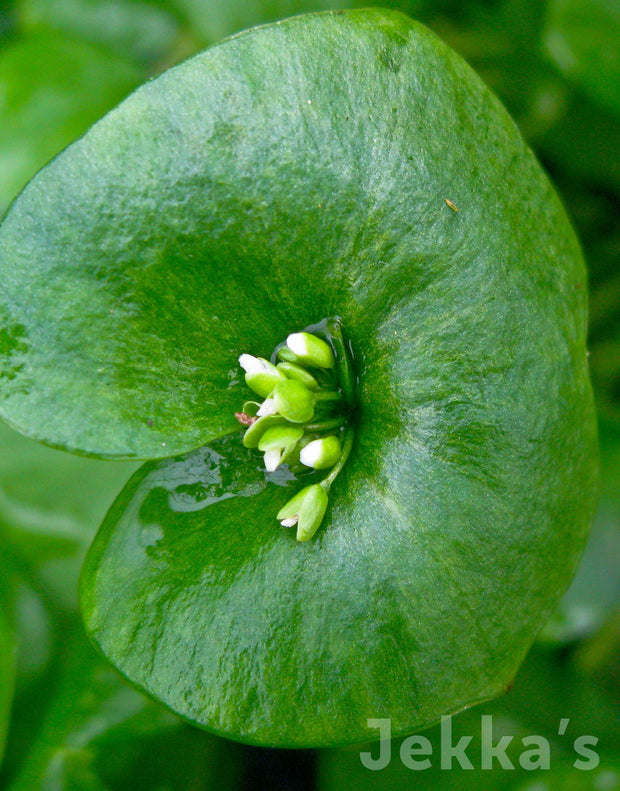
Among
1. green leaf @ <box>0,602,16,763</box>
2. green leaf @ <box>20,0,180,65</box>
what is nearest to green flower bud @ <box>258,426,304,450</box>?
green leaf @ <box>0,602,16,763</box>

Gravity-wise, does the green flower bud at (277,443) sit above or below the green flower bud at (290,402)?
below

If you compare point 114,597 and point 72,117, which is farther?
point 72,117

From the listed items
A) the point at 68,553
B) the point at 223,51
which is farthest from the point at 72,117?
the point at 68,553

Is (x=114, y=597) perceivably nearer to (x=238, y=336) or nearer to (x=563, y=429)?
(x=238, y=336)

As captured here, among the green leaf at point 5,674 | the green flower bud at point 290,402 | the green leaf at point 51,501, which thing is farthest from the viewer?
the green leaf at point 51,501

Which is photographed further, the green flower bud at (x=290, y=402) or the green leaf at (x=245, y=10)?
the green leaf at (x=245, y=10)

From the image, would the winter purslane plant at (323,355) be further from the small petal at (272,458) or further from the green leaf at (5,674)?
the green leaf at (5,674)

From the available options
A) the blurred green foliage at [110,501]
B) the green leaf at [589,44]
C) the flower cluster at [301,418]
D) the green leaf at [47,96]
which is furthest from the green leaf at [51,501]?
the green leaf at [589,44]

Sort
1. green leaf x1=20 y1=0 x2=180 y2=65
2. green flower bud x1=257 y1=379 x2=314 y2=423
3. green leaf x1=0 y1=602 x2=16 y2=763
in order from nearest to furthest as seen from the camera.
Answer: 1. green flower bud x1=257 y1=379 x2=314 y2=423
2. green leaf x1=0 y1=602 x2=16 y2=763
3. green leaf x1=20 y1=0 x2=180 y2=65

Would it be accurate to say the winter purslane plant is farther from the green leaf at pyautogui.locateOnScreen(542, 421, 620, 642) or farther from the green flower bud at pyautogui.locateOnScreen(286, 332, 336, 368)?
the green leaf at pyautogui.locateOnScreen(542, 421, 620, 642)
